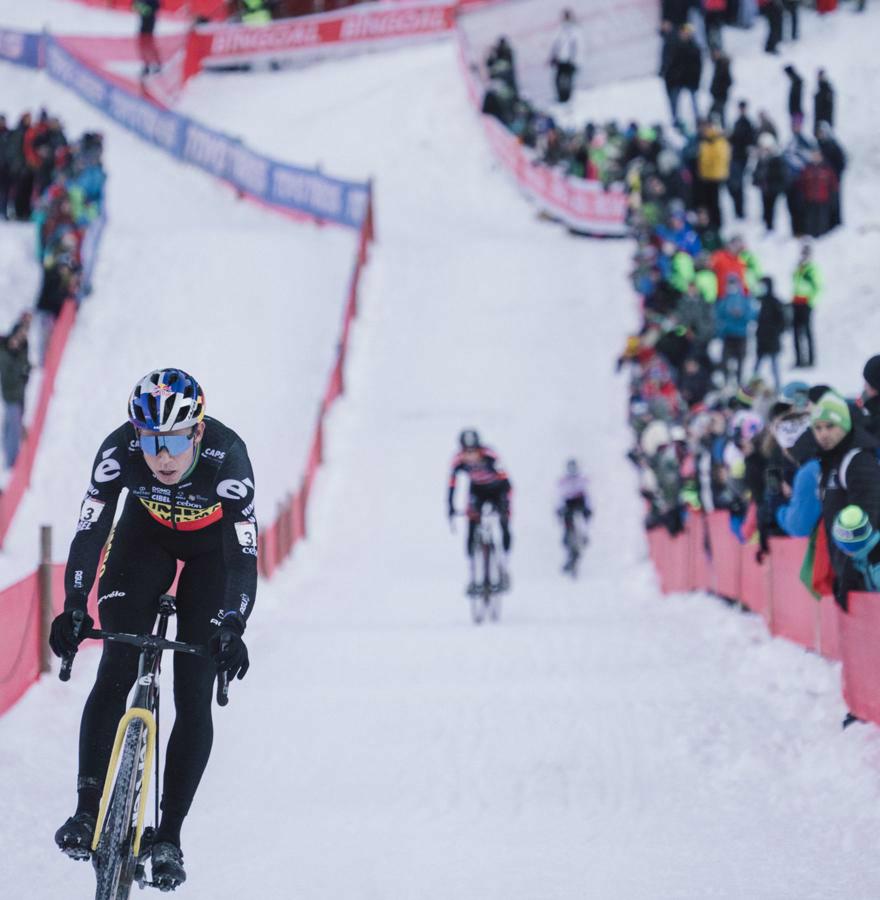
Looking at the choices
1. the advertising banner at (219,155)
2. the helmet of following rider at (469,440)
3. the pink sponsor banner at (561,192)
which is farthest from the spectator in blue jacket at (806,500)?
the advertising banner at (219,155)

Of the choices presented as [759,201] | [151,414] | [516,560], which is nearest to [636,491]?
[516,560]

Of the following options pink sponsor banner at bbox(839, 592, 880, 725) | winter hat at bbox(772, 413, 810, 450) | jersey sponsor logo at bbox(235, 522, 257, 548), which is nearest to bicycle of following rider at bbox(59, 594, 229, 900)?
jersey sponsor logo at bbox(235, 522, 257, 548)

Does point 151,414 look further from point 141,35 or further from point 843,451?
point 141,35

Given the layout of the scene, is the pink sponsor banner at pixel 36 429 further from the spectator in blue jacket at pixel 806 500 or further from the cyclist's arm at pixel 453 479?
the spectator in blue jacket at pixel 806 500

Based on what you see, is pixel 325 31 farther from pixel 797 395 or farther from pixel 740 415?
pixel 797 395

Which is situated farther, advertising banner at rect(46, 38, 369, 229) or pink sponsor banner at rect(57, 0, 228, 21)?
pink sponsor banner at rect(57, 0, 228, 21)

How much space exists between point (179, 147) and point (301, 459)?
1246cm

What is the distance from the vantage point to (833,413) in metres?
7.21

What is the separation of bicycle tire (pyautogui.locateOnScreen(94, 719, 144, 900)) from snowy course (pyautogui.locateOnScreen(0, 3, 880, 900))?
2.60 ft

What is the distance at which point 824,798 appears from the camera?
20.3 feet

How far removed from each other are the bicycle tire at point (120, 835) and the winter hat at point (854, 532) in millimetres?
3465

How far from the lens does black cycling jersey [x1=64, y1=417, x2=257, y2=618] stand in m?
4.82

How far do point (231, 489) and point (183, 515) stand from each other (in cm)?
26

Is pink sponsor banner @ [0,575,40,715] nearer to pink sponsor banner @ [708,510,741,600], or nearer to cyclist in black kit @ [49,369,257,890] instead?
cyclist in black kit @ [49,369,257,890]
